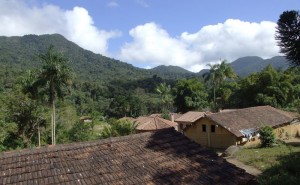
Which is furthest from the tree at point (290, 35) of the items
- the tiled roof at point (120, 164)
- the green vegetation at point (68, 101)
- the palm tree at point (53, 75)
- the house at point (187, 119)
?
the house at point (187, 119)

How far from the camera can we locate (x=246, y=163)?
23.9m

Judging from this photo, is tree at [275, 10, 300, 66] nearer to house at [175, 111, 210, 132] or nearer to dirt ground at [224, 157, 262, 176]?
dirt ground at [224, 157, 262, 176]

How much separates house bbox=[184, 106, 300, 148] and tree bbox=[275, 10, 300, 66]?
27500 mm

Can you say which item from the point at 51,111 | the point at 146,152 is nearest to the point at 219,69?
the point at 51,111

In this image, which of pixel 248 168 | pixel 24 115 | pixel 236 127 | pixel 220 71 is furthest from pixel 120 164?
pixel 220 71

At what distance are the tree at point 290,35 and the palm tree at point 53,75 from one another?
30.3 m

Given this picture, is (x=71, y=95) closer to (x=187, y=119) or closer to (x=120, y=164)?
(x=187, y=119)

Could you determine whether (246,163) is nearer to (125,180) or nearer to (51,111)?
(125,180)

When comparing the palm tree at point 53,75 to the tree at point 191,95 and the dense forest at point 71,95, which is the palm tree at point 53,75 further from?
the tree at point 191,95

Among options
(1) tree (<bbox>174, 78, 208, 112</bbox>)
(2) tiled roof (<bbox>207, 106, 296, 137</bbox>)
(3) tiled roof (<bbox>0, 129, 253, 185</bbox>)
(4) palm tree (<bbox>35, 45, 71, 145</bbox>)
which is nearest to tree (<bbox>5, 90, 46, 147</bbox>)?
(4) palm tree (<bbox>35, 45, 71, 145</bbox>)

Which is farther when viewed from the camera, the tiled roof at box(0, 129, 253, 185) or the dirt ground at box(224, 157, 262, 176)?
Answer: the dirt ground at box(224, 157, 262, 176)

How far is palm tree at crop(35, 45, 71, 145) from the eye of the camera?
1276 inches

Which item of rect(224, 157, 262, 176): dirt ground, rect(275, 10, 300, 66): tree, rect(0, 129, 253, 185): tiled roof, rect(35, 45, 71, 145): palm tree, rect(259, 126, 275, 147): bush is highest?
rect(35, 45, 71, 145): palm tree

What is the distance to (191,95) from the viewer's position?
59938mm
